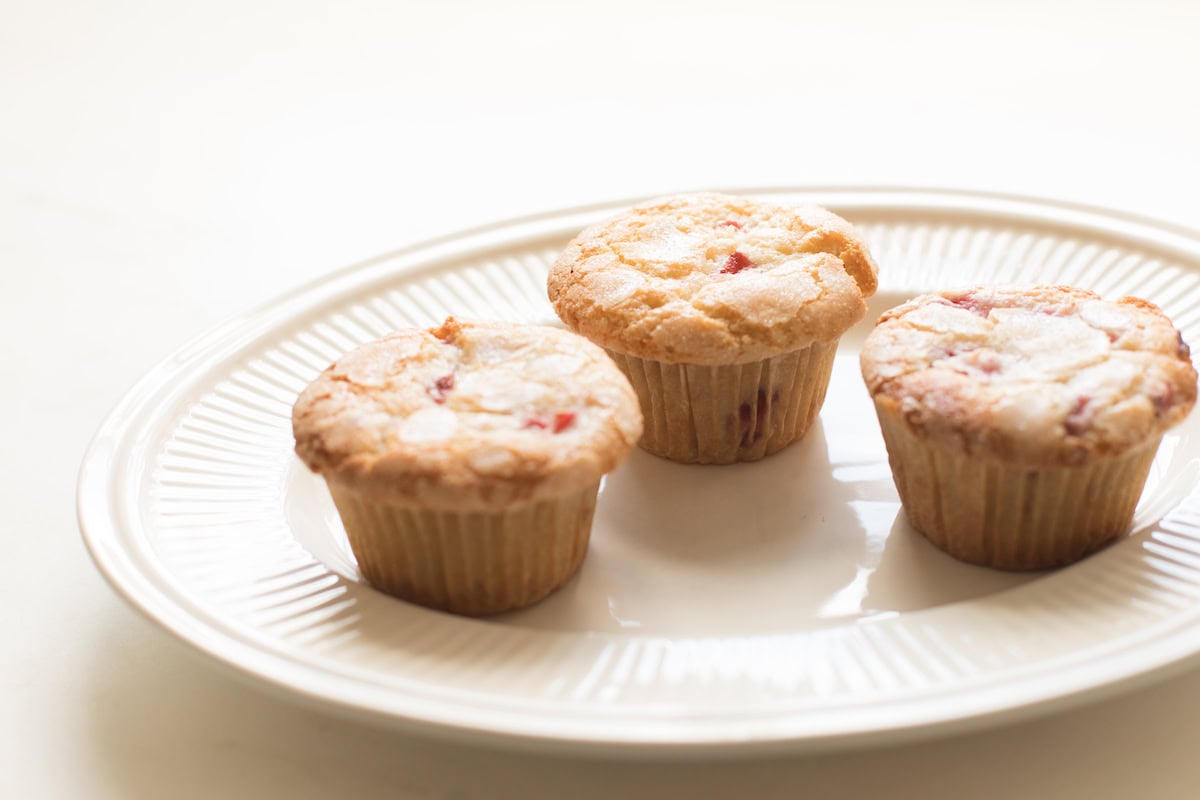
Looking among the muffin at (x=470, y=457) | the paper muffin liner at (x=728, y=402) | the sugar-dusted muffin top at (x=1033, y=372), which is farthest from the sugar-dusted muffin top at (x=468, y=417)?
the sugar-dusted muffin top at (x=1033, y=372)

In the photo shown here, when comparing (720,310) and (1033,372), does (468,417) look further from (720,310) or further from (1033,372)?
(1033,372)

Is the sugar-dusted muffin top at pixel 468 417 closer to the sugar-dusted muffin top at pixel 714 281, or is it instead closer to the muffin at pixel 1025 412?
the sugar-dusted muffin top at pixel 714 281

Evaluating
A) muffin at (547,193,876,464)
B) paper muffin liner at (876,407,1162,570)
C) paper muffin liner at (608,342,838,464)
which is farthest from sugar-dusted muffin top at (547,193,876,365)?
paper muffin liner at (876,407,1162,570)

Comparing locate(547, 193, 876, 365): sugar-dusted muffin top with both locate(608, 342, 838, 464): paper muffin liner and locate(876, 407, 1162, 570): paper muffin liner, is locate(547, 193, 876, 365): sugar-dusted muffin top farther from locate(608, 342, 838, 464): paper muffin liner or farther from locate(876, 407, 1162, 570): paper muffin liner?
locate(876, 407, 1162, 570): paper muffin liner

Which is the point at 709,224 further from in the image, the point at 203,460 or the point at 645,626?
the point at 203,460

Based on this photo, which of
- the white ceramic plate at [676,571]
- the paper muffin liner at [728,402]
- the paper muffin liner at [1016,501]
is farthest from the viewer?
the paper muffin liner at [728,402]

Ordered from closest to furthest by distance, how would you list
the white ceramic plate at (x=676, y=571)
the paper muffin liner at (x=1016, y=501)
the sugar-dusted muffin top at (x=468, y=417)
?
1. the white ceramic plate at (x=676, y=571)
2. the sugar-dusted muffin top at (x=468, y=417)
3. the paper muffin liner at (x=1016, y=501)
